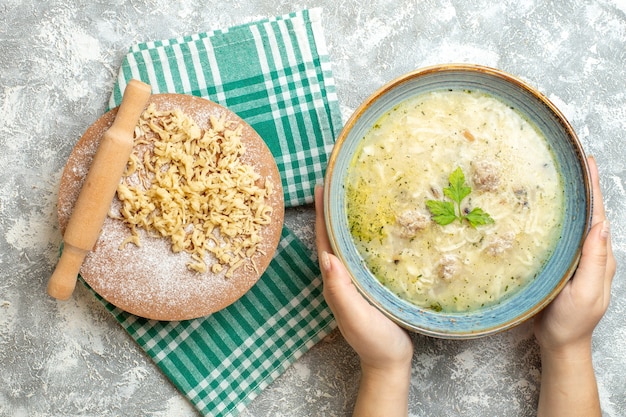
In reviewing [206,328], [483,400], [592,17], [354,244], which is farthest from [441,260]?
[592,17]

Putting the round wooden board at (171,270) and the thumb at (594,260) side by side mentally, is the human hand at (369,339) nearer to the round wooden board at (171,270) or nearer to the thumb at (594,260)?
the round wooden board at (171,270)

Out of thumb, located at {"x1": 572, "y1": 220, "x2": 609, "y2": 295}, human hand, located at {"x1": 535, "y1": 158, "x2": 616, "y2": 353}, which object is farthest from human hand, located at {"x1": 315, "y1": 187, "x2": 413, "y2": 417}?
thumb, located at {"x1": 572, "y1": 220, "x2": 609, "y2": 295}

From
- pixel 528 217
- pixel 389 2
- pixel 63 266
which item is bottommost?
pixel 63 266

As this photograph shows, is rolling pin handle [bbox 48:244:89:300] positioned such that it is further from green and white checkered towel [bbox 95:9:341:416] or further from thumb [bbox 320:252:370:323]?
thumb [bbox 320:252:370:323]

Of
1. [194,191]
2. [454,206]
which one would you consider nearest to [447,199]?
[454,206]

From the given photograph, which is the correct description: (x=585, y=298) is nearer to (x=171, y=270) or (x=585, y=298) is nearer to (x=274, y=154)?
(x=274, y=154)

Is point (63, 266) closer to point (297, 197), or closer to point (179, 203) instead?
point (179, 203)

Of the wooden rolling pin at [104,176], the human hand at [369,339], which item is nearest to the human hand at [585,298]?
the human hand at [369,339]
